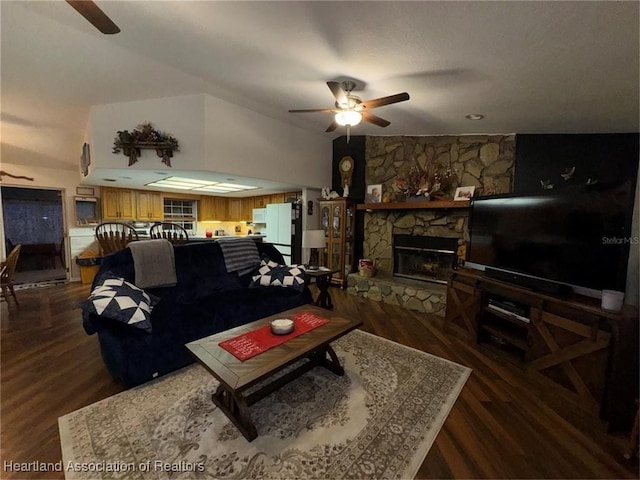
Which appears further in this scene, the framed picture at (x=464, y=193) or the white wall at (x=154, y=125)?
the framed picture at (x=464, y=193)

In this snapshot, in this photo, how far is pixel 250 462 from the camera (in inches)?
53.7

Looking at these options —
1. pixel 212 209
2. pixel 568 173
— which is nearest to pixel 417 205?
pixel 568 173

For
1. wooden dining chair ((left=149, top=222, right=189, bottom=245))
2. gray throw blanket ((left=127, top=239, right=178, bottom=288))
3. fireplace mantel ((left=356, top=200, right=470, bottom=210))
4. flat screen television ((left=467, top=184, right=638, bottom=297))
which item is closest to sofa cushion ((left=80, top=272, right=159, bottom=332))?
gray throw blanket ((left=127, top=239, right=178, bottom=288))

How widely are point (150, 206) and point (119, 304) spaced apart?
4.49 m

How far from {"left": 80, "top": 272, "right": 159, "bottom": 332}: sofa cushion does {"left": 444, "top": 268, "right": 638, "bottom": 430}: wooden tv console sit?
3036 millimetres

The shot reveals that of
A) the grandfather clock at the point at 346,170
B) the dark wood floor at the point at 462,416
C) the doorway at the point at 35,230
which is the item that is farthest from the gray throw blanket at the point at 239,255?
the doorway at the point at 35,230

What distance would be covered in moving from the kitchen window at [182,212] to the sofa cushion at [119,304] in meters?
4.30

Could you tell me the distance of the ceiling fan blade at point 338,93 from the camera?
213 centimetres

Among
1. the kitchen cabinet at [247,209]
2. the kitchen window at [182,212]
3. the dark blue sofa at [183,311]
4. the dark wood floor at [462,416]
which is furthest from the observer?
the kitchen cabinet at [247,209]

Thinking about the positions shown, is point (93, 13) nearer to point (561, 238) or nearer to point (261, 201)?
point (561, 238)

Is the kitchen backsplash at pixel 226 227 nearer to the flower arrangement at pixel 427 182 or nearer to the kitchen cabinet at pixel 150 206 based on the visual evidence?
the kitchen cabinet at pixel 150 206

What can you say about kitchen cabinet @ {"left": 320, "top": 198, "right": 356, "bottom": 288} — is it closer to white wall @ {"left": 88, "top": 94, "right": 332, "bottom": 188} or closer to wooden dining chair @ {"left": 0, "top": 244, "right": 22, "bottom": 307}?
white wall @ {"left": 88, "top": 94, "right": 332, "bottom": 188}

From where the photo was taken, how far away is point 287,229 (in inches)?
200

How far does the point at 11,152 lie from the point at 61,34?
143 inches
